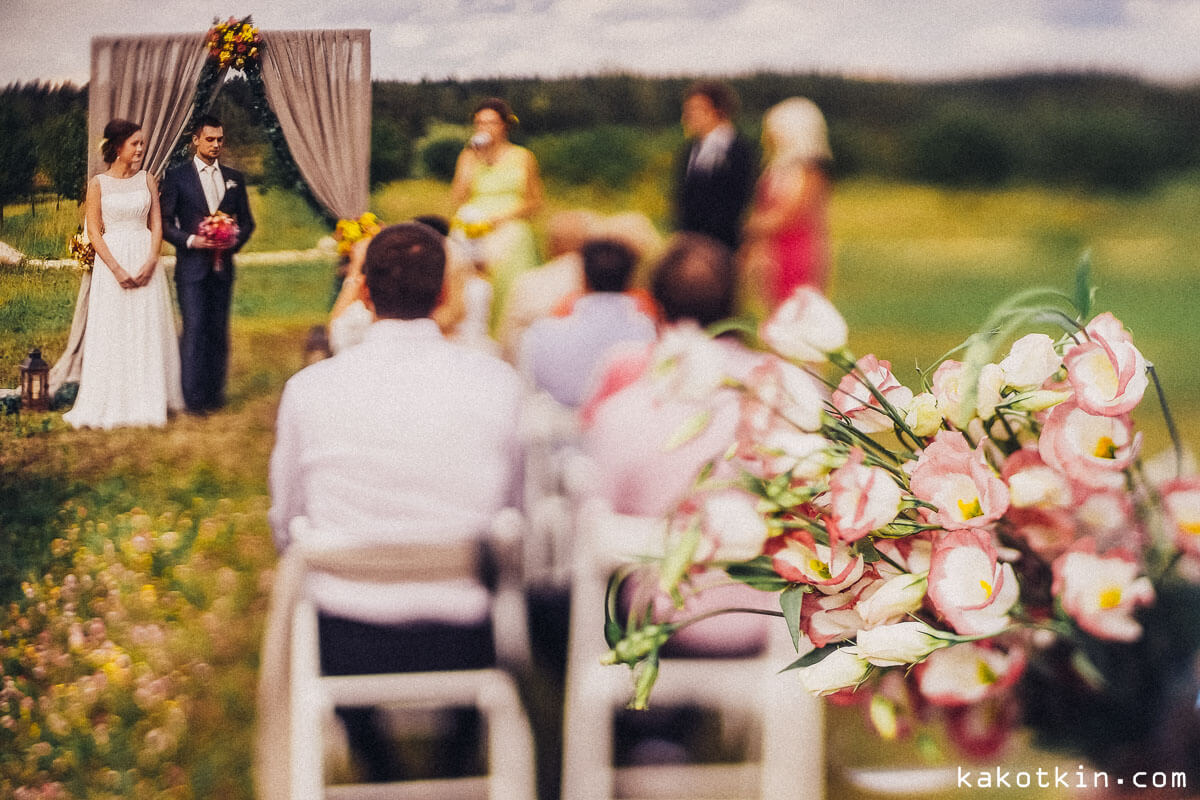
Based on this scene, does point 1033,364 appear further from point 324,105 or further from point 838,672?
point 324,105

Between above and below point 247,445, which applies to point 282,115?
above

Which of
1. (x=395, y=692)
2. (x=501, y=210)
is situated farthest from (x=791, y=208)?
(x=395, y=692)

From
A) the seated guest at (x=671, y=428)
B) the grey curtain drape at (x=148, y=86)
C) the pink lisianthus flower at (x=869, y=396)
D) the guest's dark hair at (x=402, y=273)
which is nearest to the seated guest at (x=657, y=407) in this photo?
the seated guest at (x=671, y=428)

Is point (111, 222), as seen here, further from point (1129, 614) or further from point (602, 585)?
point (1129, 614)

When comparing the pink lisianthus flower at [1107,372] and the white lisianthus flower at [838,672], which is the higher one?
the pink lisianthus flower at [1107,372]

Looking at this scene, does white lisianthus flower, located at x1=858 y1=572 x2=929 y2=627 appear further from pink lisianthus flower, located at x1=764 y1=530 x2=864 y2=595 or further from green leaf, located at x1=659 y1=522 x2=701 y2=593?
green leaf, located at x1=659 y1=522 x2=701 y2=593

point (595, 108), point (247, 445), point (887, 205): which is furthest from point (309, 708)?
point (887, 205)

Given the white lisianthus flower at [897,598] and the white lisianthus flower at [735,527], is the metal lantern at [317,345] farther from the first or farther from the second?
the white lisianthus flower at [897,598]
